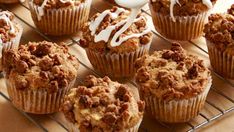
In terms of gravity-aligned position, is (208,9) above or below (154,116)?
above

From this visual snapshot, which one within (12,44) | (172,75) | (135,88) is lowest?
(135,88)

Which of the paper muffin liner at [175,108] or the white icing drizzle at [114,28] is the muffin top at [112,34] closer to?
the white icing drizzle at [114,28]

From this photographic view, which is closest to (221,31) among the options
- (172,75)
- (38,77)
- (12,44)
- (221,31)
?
(221,31)

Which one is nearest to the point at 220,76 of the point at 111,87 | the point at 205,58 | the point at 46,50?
the point at 205,58

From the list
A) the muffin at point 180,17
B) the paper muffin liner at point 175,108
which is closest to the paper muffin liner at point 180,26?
the muffin at point 180,17

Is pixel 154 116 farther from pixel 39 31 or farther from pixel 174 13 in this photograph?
pixel 39 31

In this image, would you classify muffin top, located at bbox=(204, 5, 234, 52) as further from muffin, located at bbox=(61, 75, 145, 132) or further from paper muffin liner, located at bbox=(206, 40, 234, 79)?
muffin, located at bbox=(61, 75, 145, 132)

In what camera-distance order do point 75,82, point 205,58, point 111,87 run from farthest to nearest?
point 205,58, point 75,82, point 111,87

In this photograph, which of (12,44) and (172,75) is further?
(12,44)

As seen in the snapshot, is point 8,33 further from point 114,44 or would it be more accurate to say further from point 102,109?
point 102,109
